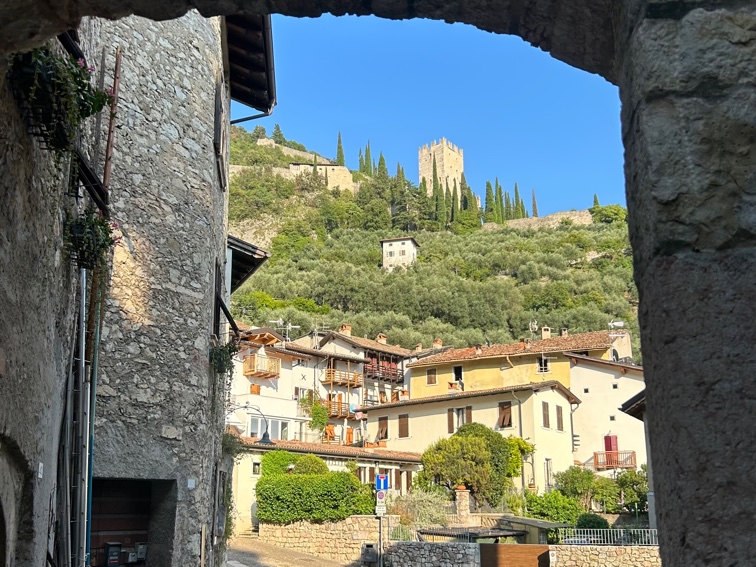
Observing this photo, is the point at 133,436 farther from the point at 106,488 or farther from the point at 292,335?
the point at 292,335

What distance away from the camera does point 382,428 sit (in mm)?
39375

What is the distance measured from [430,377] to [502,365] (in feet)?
13.3

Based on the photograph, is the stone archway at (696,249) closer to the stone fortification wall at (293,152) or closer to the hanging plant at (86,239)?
the hanging plant at (86,239)

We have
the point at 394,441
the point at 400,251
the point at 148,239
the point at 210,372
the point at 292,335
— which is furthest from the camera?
the point at 400,251

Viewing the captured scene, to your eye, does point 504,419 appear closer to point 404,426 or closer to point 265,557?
point 404,426

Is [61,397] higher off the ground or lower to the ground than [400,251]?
lower

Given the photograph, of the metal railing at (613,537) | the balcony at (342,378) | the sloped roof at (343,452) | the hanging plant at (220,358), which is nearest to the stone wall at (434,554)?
the metal railing at (613,537)

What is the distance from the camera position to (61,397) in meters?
5.85

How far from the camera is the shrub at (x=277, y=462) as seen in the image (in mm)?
30156

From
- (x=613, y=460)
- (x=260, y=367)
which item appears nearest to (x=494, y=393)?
(x=613, y=460)

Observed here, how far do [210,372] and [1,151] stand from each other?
19.7 ft

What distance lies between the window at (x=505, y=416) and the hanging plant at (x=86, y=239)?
1227 inches

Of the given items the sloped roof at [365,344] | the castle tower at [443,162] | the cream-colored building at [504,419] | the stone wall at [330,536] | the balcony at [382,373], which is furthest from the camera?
the castle tower at [443,162]

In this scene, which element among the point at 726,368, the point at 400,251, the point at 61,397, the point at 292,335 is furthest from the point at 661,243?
the point at 400,251
